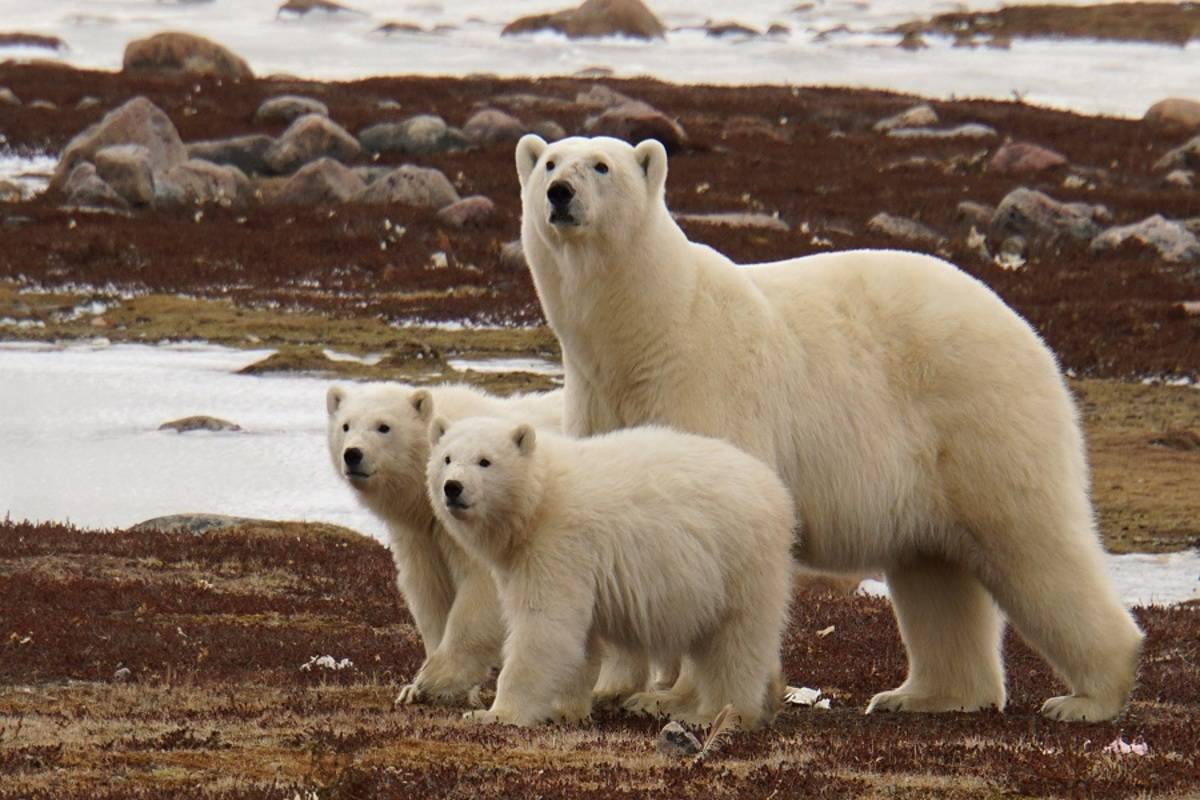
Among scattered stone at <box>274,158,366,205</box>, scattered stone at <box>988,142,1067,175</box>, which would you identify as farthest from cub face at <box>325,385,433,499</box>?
scattered stone at <box>988,142,1067,175</box>

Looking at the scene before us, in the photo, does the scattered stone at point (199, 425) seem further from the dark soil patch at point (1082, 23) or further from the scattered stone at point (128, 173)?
the dark soil patch at point (1082, 23)

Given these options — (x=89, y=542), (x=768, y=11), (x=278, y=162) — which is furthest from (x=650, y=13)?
(x=89, y=542)

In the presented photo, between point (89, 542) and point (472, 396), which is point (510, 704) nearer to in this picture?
point (472, 396)

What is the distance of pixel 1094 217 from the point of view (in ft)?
125

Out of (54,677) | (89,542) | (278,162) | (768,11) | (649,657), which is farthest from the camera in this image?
(768,11)

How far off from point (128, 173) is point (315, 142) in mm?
6861

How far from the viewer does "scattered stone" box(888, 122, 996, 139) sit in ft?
164

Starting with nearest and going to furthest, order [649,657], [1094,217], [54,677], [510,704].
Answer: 1. [510,704]
2. [649,657]
3. [54,677]
4. [1094,217]

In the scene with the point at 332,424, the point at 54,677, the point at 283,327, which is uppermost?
the point at 332,424

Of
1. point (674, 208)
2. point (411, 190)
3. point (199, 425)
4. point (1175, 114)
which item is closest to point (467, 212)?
point (411, 190)

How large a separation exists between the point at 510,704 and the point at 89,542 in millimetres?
6690

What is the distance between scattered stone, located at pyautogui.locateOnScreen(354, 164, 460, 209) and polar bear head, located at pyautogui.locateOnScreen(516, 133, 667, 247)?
2921cm

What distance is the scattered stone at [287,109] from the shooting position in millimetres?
47812

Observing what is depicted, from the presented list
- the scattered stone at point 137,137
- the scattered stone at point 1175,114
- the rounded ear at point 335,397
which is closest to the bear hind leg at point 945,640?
the rounded ear at point 335,397
